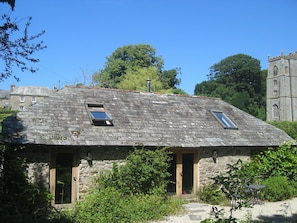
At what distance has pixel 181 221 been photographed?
33.3 feet

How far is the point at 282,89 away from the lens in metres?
63.1

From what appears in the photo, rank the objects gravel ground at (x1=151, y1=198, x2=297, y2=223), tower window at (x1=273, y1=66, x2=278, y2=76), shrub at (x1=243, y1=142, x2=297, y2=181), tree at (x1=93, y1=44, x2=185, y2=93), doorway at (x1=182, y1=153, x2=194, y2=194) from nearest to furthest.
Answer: gravel ground at (x1=151, y1=198, x2=297, y2=223), doorway at (x1=182, y1=153, x2=194, y2=194), shrub at (x1=243, y1=142, x2=297, y2=181), tree at (x1=93, y1=44, x2=185, y2=93), tower window at (x1=273, y1=66, x2=278, y2=76)

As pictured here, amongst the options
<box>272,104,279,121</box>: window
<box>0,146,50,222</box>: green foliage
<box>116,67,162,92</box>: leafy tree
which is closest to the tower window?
<box>272,104,279,121</box>: window

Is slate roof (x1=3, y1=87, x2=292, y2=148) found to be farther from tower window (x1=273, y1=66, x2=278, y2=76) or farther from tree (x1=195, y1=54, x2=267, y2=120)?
tower window (x1=273, y1=66, x2=278, y2=76)

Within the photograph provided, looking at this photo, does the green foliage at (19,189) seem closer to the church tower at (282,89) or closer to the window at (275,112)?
the church tower at (282,89)

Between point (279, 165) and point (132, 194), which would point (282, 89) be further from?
point (132, 194)

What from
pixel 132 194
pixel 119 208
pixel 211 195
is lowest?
pixel 211 195

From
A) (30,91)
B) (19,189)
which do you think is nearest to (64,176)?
(19,189)

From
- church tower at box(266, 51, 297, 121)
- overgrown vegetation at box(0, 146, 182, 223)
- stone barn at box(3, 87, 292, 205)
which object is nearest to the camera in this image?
overgrown vegetation at box(0, 146, 182, 223)

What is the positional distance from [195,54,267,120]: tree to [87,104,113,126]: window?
52792mm

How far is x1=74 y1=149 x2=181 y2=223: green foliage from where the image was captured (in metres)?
9.88

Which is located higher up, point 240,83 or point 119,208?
point 240,83

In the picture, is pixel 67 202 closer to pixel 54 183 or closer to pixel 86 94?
pixel 54 183

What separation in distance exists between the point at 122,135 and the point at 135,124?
1.27 meters
